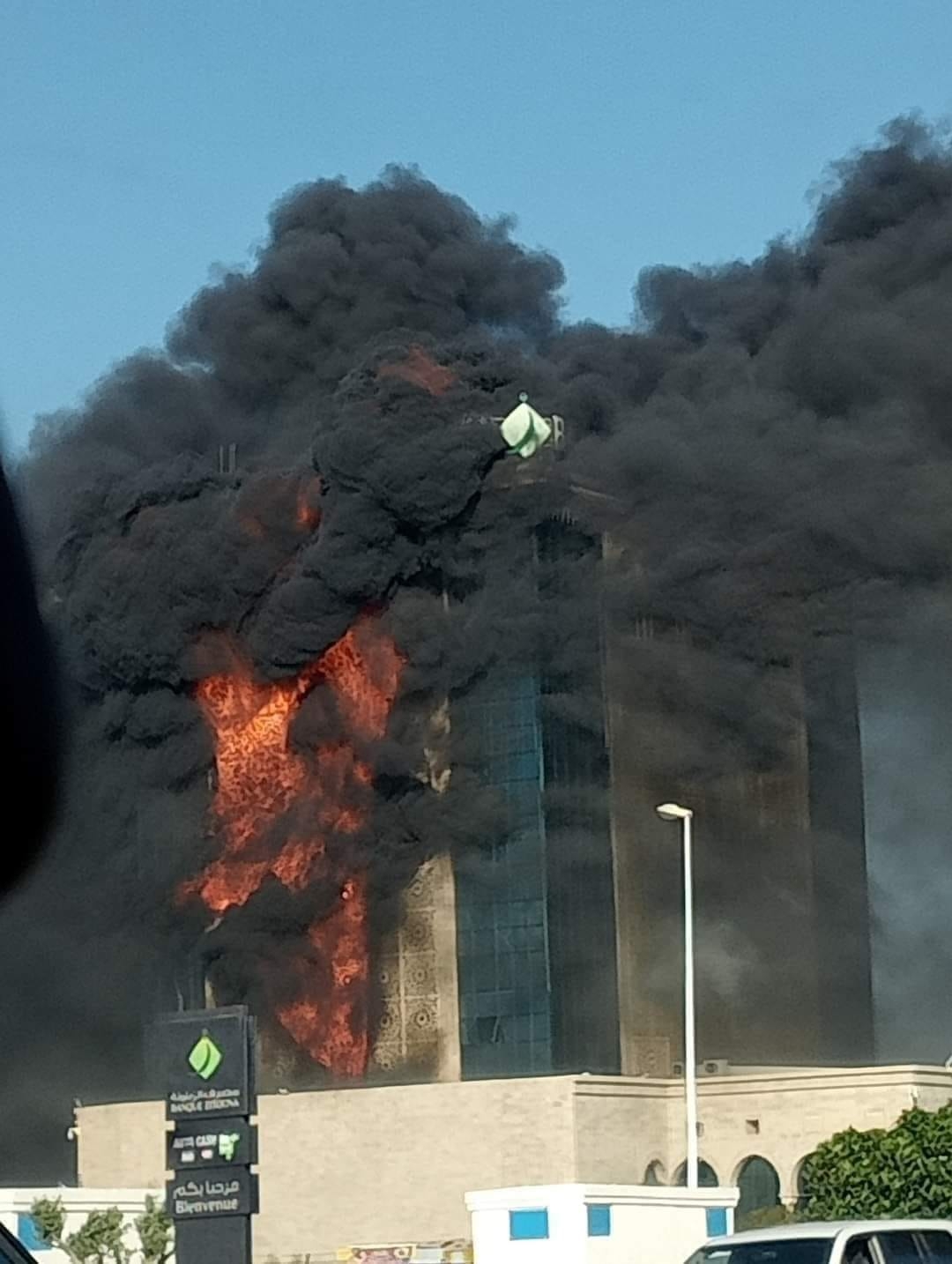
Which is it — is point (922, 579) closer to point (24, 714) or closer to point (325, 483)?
point (325, 483)

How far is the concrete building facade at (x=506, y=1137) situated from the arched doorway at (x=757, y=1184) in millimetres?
118

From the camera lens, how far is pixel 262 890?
69.1 meters

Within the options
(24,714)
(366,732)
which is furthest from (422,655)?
(24,714)

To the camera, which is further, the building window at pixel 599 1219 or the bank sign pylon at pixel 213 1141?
the building window at pixel 599 1219

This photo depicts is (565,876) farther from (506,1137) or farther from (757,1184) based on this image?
(757,1184)

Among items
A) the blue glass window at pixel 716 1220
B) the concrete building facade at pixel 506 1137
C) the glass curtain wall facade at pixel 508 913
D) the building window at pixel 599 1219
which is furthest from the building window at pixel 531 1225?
the glass curtain wall facade at pixel 508 913

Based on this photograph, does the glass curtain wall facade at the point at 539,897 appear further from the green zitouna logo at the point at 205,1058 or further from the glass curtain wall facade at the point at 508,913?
the green zitouna logo at the point at 205,1058

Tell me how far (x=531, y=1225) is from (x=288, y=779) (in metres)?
32.2

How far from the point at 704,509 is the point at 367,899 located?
18.5 meters

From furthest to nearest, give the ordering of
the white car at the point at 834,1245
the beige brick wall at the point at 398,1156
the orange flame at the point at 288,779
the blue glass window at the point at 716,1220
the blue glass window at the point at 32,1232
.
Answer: the orange flame at the point at 288,779
the beige brick wall at the point at 398,1156
the blue glass window at the point at 32,1232
the blue glass window at the point at 716,1220
the white car at the point at 834,1245

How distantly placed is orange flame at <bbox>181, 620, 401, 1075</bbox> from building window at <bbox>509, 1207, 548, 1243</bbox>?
97.0 feet

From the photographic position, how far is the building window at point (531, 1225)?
129ft

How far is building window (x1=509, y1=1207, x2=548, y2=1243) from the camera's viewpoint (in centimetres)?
3928

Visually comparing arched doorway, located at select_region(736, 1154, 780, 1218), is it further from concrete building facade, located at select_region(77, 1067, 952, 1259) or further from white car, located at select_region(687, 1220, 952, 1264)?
white car, located at select_region(687, 1220, 952, 1264)
